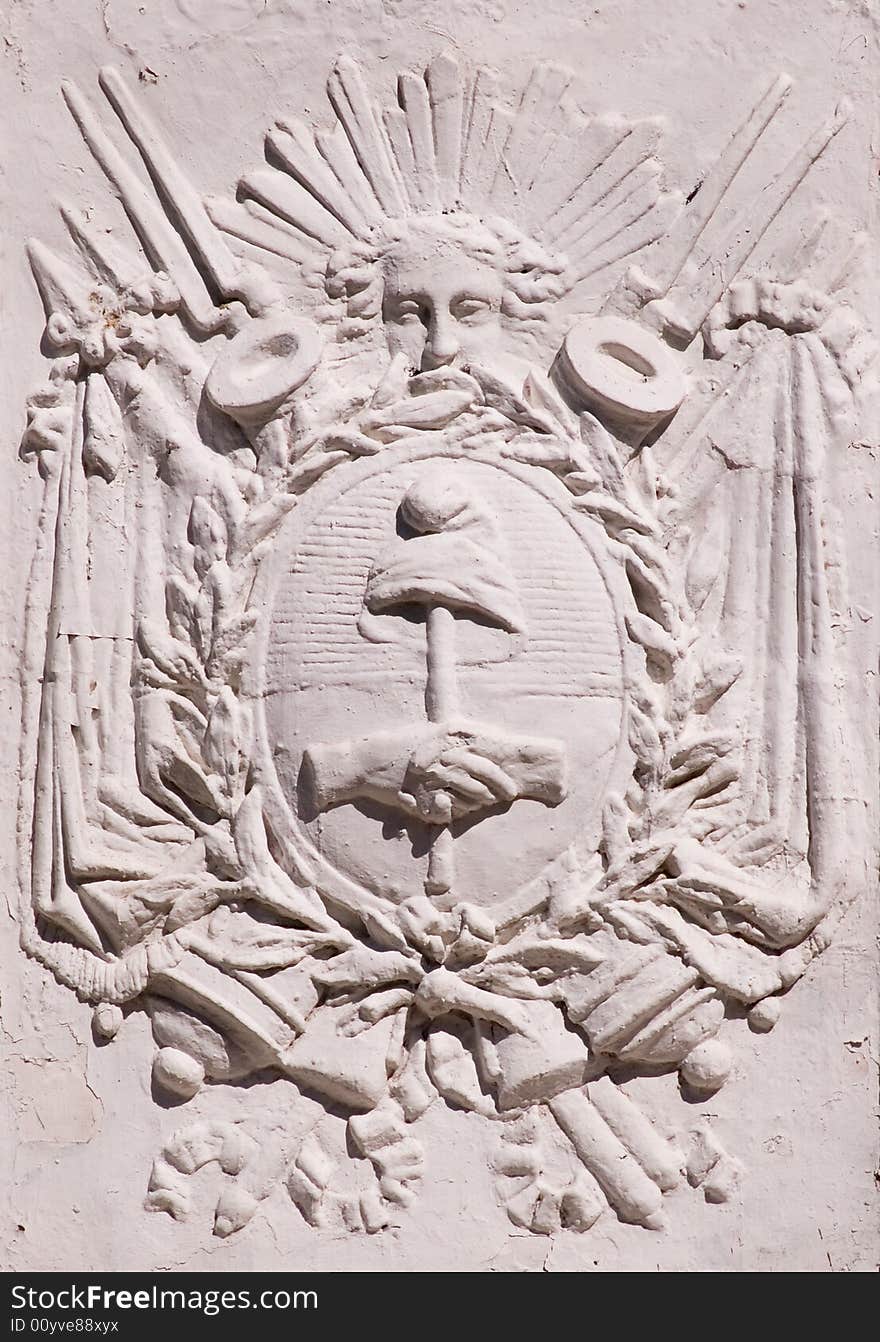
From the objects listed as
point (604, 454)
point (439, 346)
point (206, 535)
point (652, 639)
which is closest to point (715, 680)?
point (652, 639)

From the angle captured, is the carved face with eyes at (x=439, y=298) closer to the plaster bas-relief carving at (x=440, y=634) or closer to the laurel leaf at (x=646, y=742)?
the plaster bas-relief carving at (x=440, y=634)

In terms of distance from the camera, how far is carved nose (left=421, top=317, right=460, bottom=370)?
152 inches

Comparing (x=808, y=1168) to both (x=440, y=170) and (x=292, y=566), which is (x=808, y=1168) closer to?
(x=292, y=566)

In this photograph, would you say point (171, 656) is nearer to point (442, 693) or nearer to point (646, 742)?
point (442, 693)

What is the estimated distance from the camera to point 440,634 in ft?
12.1

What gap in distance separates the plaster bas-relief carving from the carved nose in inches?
0.6

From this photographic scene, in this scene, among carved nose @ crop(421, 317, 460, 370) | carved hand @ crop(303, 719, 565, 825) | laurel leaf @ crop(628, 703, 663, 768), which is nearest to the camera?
carved hand @ crop(303, 719, 565, 825)

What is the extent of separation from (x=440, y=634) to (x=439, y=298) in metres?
0.68

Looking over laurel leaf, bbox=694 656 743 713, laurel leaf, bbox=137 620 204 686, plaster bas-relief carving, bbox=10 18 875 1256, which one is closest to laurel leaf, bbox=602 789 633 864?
plaster bas-relief carving, bbox=10 18 875 1256

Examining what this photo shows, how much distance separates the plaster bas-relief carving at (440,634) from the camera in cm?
367

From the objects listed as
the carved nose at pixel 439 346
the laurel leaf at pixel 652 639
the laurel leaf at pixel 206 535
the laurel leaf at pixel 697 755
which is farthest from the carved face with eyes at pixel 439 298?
the laurel leaf at pixel 697 755

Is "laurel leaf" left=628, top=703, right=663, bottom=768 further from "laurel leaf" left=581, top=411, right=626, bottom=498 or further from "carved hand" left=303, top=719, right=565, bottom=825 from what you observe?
"laurel leaf" left=581, top=411, right=626, bottom=498

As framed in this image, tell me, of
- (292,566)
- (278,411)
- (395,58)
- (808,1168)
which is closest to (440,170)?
(395,58)

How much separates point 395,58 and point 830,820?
68.5 inches
